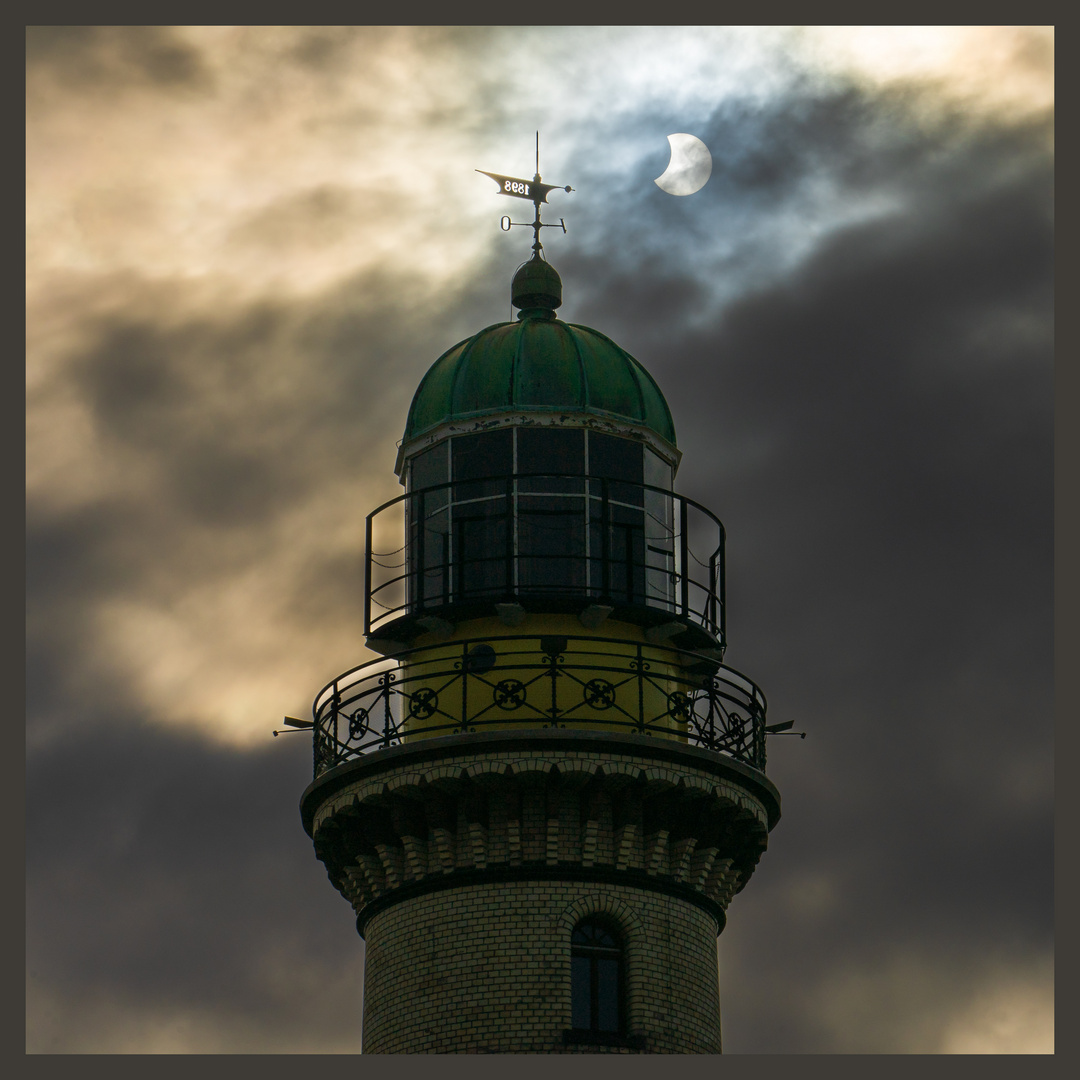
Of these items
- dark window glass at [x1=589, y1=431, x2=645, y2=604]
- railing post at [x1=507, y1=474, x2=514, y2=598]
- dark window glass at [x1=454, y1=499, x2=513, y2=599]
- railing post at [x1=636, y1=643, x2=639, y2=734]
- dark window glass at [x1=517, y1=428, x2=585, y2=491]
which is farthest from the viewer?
dark window glass at [x1=517, y1=428, x2=585, y2=491]

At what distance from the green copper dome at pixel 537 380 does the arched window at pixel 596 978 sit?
8755mm

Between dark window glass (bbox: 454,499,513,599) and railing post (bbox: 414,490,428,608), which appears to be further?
railing post (bbox: 414,490,428,608)

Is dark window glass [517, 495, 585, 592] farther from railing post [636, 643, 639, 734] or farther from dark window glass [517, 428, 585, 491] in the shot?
railing post [636, 643, 639, 734]

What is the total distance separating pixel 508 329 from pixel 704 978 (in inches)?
455

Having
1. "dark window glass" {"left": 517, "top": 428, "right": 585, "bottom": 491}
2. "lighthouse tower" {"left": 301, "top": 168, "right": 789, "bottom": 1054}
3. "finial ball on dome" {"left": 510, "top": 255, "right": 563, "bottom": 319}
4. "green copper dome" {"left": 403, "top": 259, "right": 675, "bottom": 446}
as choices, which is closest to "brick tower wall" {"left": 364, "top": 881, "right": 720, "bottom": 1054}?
"lighthouse tower" {"left": 301, "top": 168, "right": 789, "bottom": 1054}

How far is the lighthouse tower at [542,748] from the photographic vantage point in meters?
37.8

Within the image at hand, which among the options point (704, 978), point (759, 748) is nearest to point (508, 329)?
point (759, 748)

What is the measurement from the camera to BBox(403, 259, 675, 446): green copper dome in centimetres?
4169

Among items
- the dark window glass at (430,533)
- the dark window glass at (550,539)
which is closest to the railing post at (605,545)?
the dark window glass at (550,539)

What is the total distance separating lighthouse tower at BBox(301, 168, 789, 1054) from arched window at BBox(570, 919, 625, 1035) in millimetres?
42

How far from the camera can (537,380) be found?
41.8 metres

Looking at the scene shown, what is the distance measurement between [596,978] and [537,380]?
33.2 ft

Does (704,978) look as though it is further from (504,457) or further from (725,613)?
(504,457)

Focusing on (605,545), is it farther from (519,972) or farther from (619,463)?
(519,972)
